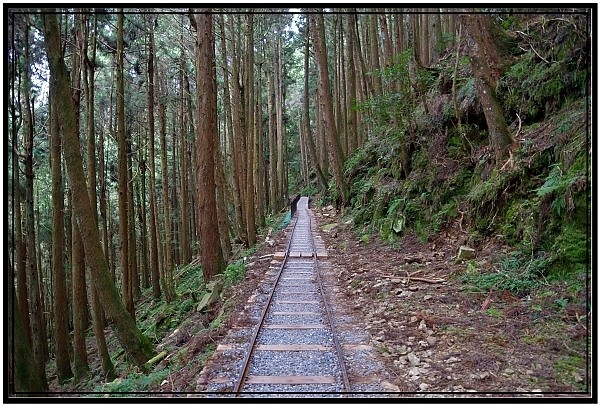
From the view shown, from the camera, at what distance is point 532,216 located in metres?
7.42

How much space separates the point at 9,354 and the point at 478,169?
944 cm

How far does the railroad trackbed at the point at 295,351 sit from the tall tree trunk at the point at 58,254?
15.0 feet

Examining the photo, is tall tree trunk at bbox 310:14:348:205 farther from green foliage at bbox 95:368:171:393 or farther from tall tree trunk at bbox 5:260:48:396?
tall tree trunk at bbox 5:260:48:396

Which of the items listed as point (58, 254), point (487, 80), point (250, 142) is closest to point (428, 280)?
point (487, 80)

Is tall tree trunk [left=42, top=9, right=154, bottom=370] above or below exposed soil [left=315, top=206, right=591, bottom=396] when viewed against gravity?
above

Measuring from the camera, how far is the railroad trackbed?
5.12 metres

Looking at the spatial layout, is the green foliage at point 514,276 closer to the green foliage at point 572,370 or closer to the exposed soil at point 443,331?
the exposed soil at point 443,331

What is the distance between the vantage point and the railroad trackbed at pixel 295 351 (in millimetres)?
5121

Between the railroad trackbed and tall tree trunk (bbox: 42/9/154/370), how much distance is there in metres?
1.84

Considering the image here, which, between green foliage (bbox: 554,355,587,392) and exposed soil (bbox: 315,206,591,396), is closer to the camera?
green foliage (bbox: 554,355,587,392)

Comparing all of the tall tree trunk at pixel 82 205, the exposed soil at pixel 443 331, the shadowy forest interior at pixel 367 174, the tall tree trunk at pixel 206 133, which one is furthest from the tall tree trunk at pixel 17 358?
the tall tree trunk at pixel 206 133

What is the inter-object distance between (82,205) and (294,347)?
4.02 meters

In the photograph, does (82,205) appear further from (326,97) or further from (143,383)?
(326,97)

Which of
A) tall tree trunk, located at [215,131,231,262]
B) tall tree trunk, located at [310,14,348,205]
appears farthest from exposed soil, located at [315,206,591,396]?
tall tree trunk, located at [310,14,348,205]
